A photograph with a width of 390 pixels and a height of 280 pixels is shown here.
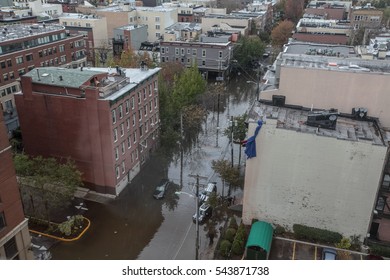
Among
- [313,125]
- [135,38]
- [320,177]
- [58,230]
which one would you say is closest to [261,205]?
[320,177]

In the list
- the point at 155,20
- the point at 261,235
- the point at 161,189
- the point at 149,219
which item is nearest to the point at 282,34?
the point at 155,20

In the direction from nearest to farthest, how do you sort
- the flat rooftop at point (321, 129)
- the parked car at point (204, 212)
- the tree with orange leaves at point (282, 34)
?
the flat rooftop at point (321, 129) → the parked car at point (204, 212) → the tree with orange leaves at point (282, 34)

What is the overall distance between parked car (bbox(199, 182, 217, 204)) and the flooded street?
97 centimetres

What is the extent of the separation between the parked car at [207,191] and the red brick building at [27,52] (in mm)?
31793

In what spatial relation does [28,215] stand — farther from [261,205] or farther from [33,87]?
[261,205]

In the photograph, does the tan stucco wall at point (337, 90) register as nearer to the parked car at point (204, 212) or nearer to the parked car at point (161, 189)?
→ the parked car at point (204, 212)

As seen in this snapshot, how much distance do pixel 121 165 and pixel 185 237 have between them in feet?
35.7

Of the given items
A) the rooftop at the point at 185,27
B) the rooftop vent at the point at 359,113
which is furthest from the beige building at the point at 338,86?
the rooftop at the point at 185,27

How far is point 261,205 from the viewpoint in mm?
31344

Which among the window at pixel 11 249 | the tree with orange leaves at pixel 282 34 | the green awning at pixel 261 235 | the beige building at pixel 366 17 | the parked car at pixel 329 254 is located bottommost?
the parked car at pixel 329 254

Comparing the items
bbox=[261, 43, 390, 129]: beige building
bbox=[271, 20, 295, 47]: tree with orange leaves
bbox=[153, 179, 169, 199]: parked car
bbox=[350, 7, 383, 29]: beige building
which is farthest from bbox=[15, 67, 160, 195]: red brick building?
bbox=[350, 7, 383, 29]: beige building

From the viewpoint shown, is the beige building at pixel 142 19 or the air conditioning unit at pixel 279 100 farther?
the beige building at pixel 142 19

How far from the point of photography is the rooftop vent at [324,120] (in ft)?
94.6

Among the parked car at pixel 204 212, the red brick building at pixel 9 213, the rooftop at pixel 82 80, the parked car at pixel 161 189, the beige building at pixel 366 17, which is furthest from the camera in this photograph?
the beige building at pixel 366 17
